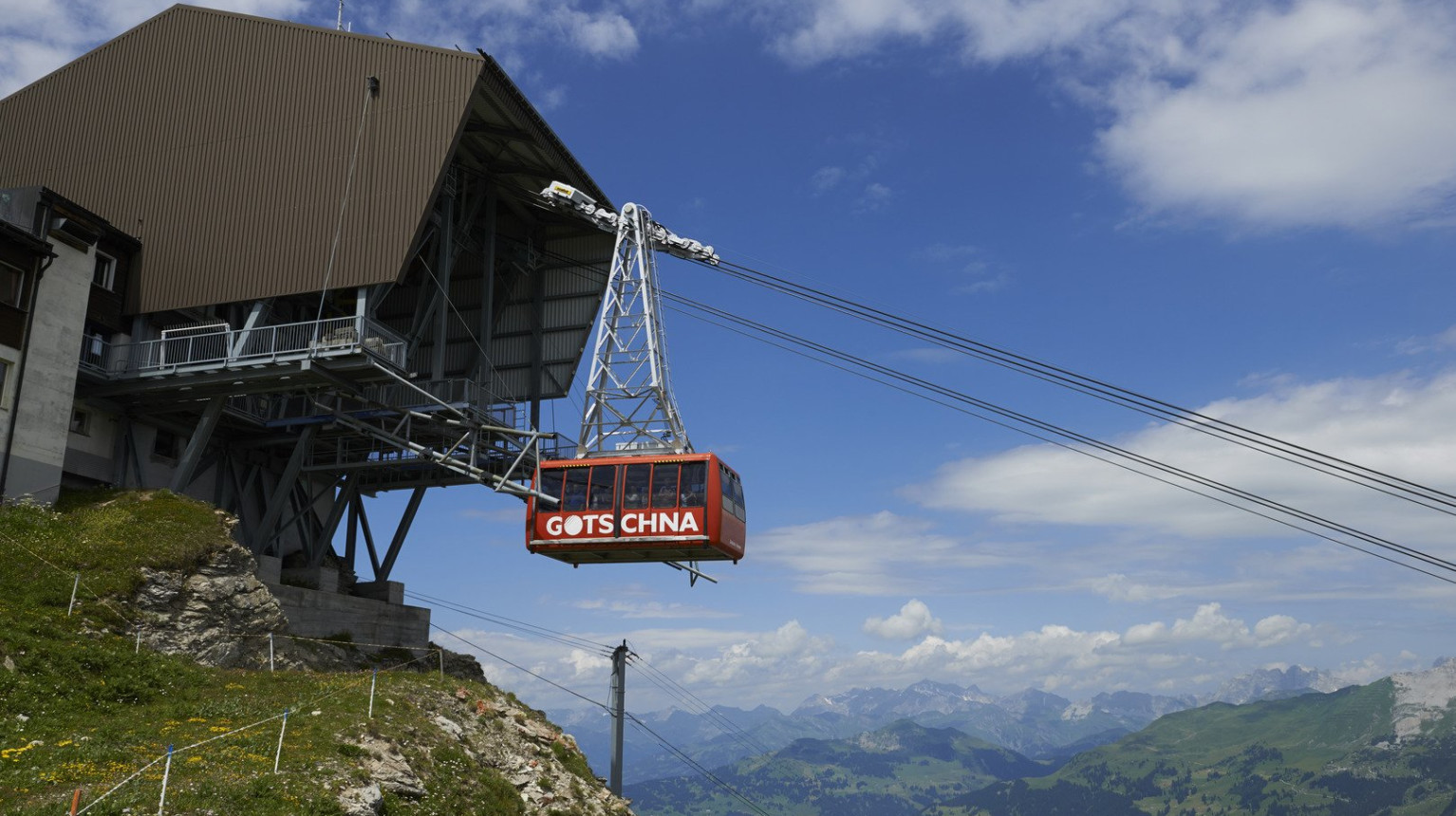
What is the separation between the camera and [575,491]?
130 feet

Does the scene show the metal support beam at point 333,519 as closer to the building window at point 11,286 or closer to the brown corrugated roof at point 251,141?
the brown corrugated roof at point 251,141

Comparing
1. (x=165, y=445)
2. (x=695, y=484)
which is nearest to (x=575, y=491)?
(x=695, y=484)

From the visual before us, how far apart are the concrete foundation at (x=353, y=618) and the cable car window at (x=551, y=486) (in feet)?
37.4

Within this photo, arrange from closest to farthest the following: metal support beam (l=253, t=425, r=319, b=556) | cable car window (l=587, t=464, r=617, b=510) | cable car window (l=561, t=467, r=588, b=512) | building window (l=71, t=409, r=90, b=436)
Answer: cable car window (l=587, t=464, r=617, b=510) → cable car window (l=561, t=467, r=588, b=512) → building window (l=71, t=409, r=90, b=436) → metal support beam (l=253, t=425, r=319, b=556)

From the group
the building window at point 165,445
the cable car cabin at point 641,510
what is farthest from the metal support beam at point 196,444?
the cable car cabin at point 641,510

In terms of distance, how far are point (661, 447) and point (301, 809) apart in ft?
75.0

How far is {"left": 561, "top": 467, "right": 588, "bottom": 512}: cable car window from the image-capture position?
39500 millimetres

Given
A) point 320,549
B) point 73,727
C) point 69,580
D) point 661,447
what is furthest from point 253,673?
point 320,549

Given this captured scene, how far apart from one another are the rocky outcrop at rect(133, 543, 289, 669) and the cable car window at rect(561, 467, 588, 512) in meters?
10.6

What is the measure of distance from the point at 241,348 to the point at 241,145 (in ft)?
32.1

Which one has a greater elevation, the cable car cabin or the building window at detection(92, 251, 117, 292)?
the building window at detection(92, 251, 117, 292)

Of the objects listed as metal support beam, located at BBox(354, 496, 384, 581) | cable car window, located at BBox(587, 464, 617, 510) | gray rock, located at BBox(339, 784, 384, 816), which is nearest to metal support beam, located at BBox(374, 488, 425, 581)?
metal support beam, located at BBox(354, 496, 384, 581)

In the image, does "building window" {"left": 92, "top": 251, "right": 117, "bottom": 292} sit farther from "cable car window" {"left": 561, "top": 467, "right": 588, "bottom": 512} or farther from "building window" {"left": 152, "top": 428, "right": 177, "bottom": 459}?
"cable car window" {"left": 561, "top": 467, "right": 588, "bottom": 512}

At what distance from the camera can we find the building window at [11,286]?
37875 millimetres
